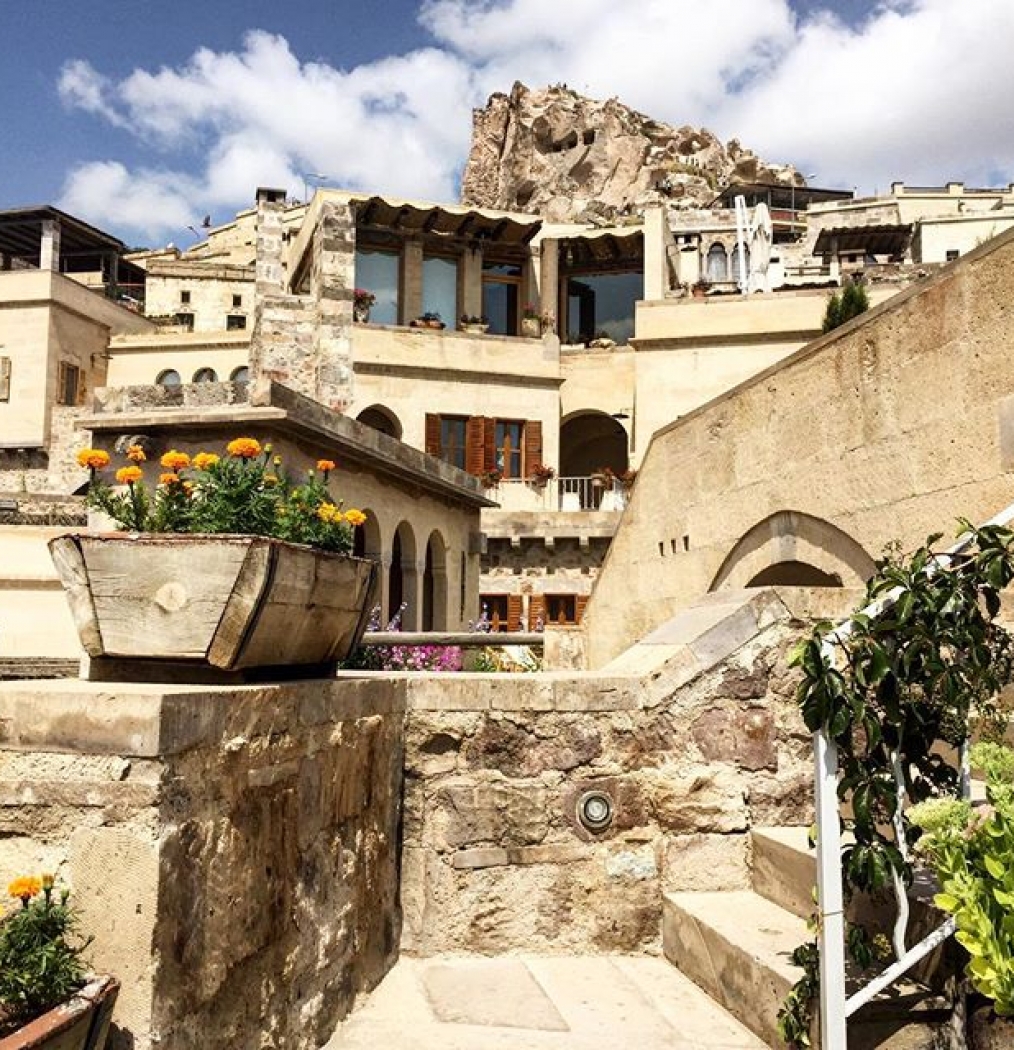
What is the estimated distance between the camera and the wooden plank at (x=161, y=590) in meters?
3.33

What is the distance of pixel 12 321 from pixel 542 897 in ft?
110

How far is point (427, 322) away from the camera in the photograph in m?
27.6

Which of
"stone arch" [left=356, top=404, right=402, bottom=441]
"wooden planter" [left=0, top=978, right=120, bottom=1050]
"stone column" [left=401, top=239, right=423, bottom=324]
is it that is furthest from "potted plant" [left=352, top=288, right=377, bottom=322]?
"wooden planter" [left=0, top=978, right=120, bottom=1050]

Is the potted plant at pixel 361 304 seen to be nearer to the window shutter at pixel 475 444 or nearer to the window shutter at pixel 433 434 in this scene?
the window shutter at pixel 433 434

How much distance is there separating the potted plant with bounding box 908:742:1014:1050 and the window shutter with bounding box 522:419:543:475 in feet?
75.9

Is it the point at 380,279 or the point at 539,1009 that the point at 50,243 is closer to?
the point at 380,279

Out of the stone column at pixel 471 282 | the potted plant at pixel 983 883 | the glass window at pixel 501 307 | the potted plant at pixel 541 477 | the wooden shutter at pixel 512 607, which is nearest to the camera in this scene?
the potted plant at pixel 983 883

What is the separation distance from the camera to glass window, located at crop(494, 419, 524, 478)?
86.6 feet

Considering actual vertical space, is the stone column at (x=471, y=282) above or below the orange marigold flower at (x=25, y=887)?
above

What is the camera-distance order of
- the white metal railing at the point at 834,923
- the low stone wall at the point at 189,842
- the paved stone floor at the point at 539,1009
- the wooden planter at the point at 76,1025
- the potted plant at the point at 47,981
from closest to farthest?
the wooden planter at the point at 76,1025
the potted plant at the point at 47,981
the low stone wall at the point at 189,842
the white metal railing at the point at 834,923
the paved stone floor at the point at 539,1009

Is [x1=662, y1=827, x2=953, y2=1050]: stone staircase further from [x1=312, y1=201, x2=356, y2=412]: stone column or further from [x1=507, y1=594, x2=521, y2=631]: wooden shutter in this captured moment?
[x1=312, y1=201, x2=356, y2=412]: stone column

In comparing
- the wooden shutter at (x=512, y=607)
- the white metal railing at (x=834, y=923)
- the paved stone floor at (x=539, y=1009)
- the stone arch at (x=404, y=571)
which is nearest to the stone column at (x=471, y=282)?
the wooden shutter at (x=512, y=607)

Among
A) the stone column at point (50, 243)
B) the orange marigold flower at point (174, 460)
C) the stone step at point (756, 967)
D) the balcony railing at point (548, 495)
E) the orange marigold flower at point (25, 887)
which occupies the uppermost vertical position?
the stone column at point (50, 243)

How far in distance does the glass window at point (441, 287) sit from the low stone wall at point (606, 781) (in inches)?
982
